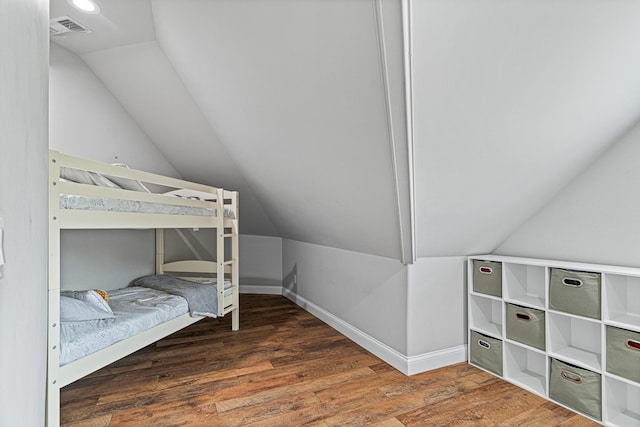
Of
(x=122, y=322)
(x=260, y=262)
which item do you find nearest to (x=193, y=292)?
(x=122, y=322)

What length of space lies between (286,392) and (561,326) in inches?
64.4

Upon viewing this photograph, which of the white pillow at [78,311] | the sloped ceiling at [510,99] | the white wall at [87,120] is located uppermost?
the white wall at [87,120]

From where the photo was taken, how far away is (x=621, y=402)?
5.43 ft

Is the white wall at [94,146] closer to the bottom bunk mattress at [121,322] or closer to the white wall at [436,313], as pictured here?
the bottom bunk mattress at [121,322]

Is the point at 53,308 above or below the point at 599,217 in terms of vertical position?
below

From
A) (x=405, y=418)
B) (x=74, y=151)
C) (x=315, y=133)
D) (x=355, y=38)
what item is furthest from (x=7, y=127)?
(x=74, y=151)

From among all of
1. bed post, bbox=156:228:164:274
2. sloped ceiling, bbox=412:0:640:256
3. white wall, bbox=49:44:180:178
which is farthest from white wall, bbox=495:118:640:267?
white wall, bbox=49:44:180:178

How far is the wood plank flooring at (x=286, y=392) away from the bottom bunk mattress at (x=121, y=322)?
1.15 ft

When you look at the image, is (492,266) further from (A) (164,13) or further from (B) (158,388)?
(A) (164,13)

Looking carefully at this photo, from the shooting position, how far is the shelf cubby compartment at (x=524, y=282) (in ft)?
6.81

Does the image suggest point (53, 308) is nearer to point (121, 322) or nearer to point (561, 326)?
point (121, 322)

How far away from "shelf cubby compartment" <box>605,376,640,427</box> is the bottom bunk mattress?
2.51 metres

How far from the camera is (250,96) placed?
207cm

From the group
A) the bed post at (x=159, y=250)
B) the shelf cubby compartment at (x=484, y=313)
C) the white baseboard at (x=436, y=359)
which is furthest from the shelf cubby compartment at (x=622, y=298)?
the bed post at (x=159, y=250)
